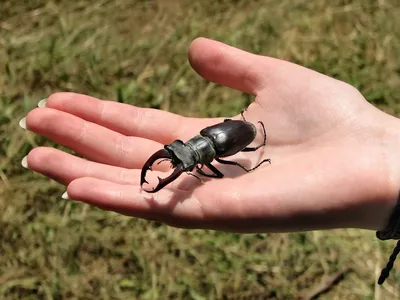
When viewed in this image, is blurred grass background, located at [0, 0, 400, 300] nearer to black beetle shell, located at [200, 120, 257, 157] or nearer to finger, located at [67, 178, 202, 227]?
black beetle shell, located at [200, 120, 257, 157]

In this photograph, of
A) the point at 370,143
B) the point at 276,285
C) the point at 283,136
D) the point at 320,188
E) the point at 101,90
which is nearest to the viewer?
the point at 320,188

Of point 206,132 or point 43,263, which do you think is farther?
point 43,263

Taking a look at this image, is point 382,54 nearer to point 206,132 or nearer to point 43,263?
point 206,132

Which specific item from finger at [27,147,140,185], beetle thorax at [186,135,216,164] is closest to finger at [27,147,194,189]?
finger at [27,147,140,185]

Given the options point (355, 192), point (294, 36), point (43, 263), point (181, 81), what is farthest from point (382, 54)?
point (43, 263)

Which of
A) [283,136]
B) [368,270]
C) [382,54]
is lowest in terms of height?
[368,270]

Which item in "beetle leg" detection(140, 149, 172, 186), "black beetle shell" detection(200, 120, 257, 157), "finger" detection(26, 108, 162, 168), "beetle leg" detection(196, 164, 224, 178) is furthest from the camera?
"finger" detection(26, 108, 162, 168)
